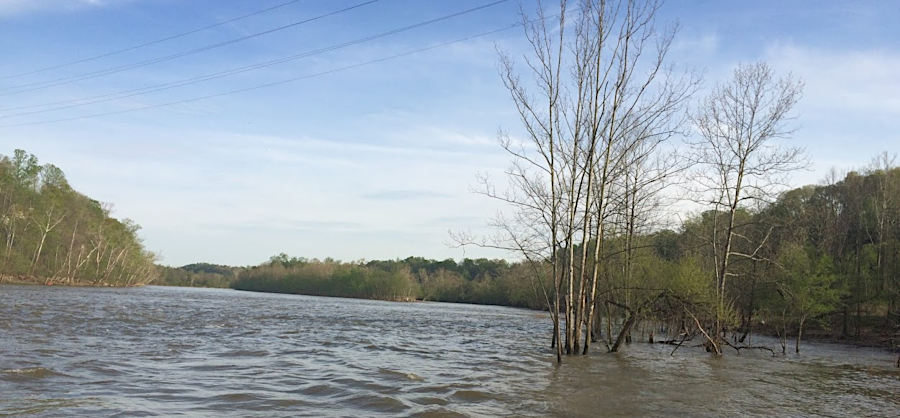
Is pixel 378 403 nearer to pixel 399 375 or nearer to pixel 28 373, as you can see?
pixel 399 375

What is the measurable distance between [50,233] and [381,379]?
239ft

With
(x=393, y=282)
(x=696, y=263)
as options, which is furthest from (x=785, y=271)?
(x=393, y=282)

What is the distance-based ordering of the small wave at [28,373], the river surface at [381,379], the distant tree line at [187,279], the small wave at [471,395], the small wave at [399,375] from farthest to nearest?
the distant tree line at [187,279] → the small wave at [399,375] → the small wave at [471,395] → the small wave at [28,373] → the river surface at [381,379]

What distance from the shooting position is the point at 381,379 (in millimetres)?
12523

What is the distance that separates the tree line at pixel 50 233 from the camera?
6575cm

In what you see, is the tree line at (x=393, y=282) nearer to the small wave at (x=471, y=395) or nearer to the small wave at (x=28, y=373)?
the small wave at (x=471, y=395)

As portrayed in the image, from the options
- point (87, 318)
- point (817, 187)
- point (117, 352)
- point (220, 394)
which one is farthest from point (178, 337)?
point (817, 187)

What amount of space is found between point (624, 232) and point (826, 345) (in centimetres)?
1348

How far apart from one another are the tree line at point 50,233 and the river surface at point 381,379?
5412 cm

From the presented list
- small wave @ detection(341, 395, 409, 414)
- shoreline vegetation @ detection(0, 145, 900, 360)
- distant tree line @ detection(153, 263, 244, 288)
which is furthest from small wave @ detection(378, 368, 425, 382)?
distant tree line @ detection(153, 263, 244, 288)

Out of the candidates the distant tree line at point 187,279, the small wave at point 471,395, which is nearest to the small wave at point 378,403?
the small wave at point 471,395

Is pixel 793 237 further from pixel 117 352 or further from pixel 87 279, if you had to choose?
pixel 87 279

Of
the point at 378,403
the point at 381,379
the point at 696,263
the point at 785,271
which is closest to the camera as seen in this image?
the point at 378,403

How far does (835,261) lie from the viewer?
115ft
